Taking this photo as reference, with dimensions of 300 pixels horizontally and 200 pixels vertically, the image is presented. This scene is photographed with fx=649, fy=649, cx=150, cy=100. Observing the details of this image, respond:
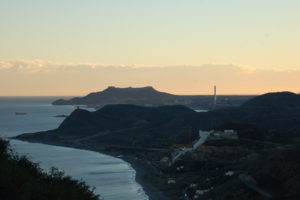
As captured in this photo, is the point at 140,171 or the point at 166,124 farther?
the point at 166,124

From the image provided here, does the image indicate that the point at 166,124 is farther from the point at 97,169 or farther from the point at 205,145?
the point at 97,169

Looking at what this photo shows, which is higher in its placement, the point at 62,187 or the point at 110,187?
the point at 62,187

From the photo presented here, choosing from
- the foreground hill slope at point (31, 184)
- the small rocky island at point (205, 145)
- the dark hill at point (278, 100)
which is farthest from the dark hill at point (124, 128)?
the foreground hill slope at point (31, 184)

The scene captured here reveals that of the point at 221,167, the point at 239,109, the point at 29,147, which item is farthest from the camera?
the point at 239,109

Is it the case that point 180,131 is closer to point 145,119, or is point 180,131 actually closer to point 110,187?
point 145,119

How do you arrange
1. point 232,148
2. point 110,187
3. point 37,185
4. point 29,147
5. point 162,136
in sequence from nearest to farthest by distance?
point 37,185 → point 110,187 → point 232,148 → point 29,147 → point 162,136

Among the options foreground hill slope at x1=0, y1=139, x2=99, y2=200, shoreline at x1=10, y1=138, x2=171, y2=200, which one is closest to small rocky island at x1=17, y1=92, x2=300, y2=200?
shoreline at x1=10, y1=138, x2=171, y2=200

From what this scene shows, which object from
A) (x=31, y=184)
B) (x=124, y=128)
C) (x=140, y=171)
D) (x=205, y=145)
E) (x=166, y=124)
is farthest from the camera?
(x=124, y=128)

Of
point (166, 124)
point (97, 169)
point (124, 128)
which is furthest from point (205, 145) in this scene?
point (124, 128)

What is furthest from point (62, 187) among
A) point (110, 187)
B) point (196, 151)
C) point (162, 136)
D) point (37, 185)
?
point (162, 136)
